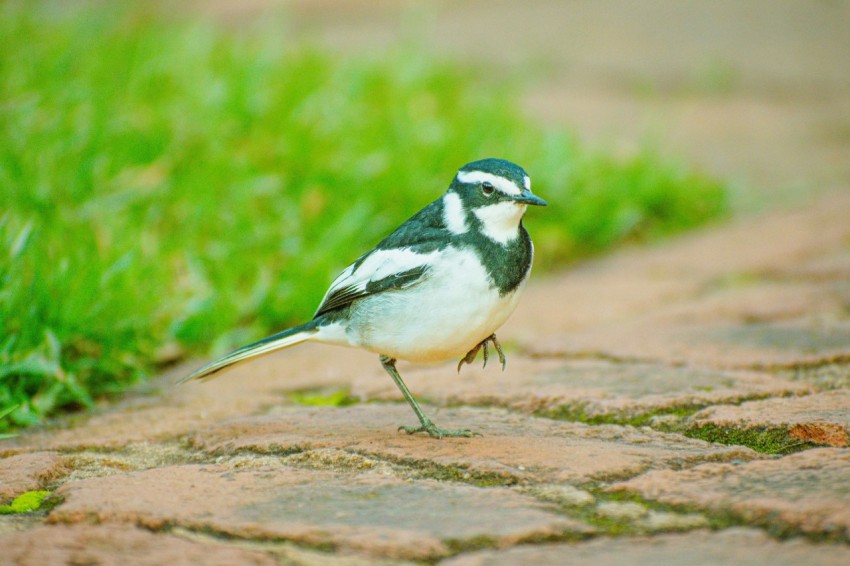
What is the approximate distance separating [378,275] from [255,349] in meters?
0.51

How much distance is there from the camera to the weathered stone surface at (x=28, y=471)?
254cm

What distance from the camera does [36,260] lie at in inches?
155

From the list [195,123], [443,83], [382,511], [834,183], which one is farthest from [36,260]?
[834,183]

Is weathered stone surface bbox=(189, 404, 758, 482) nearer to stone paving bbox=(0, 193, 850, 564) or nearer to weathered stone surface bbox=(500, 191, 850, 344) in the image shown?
stone paving bbox=(0, 193, 850, 564)

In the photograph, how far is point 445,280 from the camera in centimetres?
287

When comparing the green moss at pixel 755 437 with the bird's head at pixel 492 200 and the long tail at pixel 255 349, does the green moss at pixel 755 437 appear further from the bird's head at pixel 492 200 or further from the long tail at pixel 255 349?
the long tail at pixel 255 349

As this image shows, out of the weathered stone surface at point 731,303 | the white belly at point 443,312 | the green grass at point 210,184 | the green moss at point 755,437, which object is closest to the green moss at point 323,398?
the white belly at point 443,312

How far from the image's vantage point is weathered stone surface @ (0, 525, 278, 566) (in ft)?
6.38

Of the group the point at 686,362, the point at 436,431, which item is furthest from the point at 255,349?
the point at 686,362

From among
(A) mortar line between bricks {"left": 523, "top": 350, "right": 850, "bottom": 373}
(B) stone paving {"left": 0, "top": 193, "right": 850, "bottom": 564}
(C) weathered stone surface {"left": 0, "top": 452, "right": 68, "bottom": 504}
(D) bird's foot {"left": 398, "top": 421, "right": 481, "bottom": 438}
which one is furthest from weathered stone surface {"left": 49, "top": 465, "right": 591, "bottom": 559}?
(A) mortar line between bricks {"left": 523, "top": 350, "right": 850, "bottom": 373}

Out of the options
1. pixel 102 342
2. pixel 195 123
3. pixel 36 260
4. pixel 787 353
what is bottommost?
pixel 787 353

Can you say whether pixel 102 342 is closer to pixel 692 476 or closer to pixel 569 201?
pixel 692 476

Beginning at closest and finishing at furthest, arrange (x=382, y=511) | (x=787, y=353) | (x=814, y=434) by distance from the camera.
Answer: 1. (x=382, y=511)
2. (x=814, y=434)
3. (x=787, y=353)

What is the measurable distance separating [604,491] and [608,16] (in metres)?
7.91
